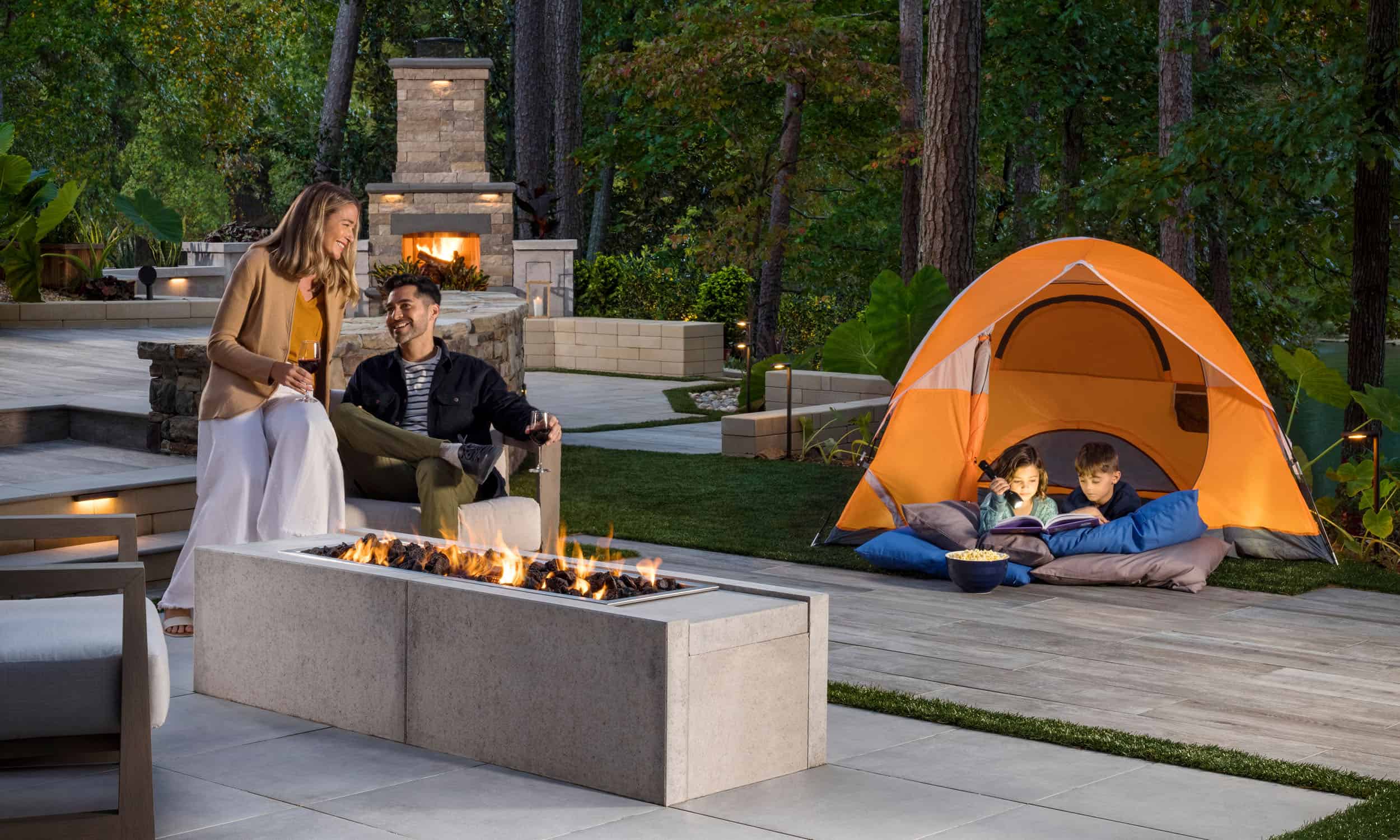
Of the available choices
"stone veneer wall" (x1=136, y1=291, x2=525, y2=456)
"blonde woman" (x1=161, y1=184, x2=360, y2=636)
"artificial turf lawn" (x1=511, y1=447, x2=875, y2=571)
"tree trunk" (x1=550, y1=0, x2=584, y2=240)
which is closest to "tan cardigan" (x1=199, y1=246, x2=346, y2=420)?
"blonde woman" (x1=161, y1=184, x2=360, y2=636)

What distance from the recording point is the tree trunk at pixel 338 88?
27000 millimetres

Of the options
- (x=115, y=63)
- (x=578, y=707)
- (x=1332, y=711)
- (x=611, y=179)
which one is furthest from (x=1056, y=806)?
(x=115, y=63)

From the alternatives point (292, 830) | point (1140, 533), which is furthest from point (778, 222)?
point (292, 830)

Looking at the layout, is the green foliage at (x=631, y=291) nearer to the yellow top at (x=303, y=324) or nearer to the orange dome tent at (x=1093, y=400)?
the orange dome tent at (x=1093, y=400)

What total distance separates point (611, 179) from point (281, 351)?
25.3m

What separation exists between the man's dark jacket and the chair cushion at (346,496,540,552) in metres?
0.13

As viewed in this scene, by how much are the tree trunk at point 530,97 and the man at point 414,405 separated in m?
17.8

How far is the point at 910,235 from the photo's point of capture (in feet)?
70.2

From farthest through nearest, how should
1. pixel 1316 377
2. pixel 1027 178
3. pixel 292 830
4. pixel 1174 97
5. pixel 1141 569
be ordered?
pixel 1027 178
pixel 1174 97
pixel 1316 377
pixel 1141 569
pixel 292 830

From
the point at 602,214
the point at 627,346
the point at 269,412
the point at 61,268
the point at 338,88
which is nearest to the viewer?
the point at 269,412

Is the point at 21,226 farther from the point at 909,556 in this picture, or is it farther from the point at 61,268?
the point at 909,556

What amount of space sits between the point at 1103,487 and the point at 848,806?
4426 millimetres

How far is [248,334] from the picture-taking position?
6129 mm

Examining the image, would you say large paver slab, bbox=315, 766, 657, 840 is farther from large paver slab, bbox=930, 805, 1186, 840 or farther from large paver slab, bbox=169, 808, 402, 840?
large paver slab, bbox=930, 805, 1186, 840
